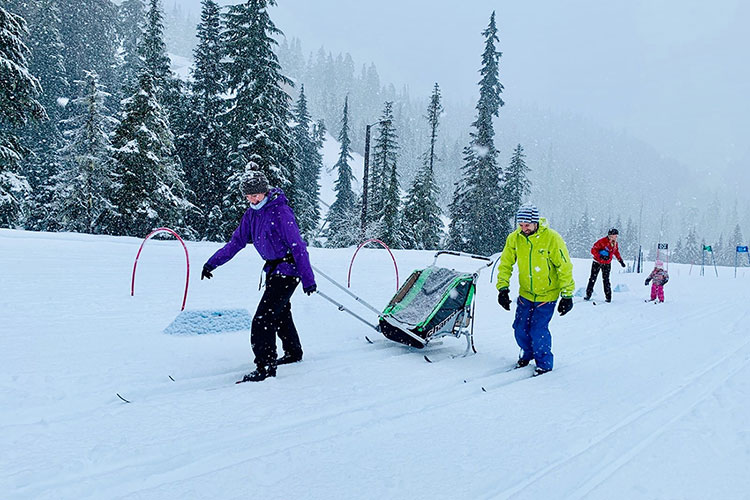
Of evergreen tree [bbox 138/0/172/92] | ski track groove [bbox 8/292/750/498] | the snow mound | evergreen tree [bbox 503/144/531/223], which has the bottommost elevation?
ski track groove [bbox 8/292/750/498]

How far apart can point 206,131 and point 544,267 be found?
79.0ft

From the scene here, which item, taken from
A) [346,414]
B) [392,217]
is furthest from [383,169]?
[346,414]

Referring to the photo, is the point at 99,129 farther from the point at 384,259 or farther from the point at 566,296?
the point at 566,296

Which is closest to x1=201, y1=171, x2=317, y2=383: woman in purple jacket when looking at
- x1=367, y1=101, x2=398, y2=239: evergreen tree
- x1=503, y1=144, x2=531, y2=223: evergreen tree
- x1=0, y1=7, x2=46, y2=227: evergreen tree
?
x1=0, y1=7, x2=46, y2=227: evergreen tree

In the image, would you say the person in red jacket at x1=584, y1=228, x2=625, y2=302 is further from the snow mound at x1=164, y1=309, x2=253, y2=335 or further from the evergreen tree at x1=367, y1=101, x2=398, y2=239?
the evergreen tree at x1=367, y1=101, x2=398, y2=239

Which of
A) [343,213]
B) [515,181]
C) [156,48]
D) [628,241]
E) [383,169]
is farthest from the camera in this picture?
[628,241]

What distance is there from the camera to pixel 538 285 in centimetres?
560

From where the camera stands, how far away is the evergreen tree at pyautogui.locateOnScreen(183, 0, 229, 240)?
25469mm

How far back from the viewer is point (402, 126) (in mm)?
117625

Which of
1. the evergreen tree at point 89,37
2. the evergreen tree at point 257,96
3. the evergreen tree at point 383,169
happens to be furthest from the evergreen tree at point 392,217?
the evergreen tree at point 89,37

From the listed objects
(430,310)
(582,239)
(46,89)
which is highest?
(46,89)

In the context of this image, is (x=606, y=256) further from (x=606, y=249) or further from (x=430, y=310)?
(x=430, y=310)

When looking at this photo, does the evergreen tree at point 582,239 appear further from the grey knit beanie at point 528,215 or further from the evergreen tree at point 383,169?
the grey knit beanie at point 528,215

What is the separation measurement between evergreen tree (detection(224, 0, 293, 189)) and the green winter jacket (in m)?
17.2
